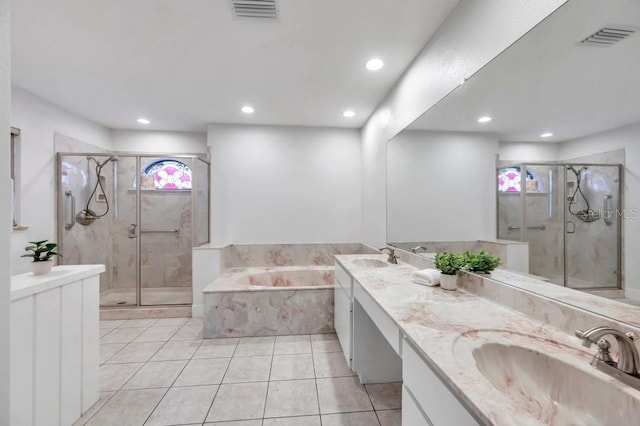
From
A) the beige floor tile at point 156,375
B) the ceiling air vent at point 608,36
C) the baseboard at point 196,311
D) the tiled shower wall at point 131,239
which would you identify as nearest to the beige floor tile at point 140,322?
the baseboard at point 196,311

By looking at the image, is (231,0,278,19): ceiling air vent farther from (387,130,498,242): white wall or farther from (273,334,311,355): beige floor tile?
(273,334,311,355): beige floor tile

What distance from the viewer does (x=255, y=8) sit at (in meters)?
1.63

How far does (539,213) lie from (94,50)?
10.1 feet

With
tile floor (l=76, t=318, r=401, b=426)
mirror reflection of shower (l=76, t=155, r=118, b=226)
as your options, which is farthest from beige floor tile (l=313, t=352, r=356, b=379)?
mirror reflection of shower (l=76, t=155, r=118, b=226)

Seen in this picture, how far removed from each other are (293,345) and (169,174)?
3.09 meters

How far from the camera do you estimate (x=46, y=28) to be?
70.9 inches

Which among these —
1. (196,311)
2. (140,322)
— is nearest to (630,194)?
(196,311)

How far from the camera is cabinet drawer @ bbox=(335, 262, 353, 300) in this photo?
2.10 m

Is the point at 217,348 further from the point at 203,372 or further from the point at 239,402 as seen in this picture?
the point at 239,402

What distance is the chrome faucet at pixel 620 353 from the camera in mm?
702

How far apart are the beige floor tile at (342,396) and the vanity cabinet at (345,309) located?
0.13 metres

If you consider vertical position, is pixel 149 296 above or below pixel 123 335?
above

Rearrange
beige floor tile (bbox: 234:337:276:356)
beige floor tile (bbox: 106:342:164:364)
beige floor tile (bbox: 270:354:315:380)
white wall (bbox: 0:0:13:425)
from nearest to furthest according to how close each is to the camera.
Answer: white wall (bbox: 0:0:13:425), beige floor tile (bbox: 270:354:315:380), beige floor tile (bbox: 106:342:164:364), beige floor tile (bbox: 234:337:276:356)

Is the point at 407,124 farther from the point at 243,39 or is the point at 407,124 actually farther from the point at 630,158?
the point at 630,158
